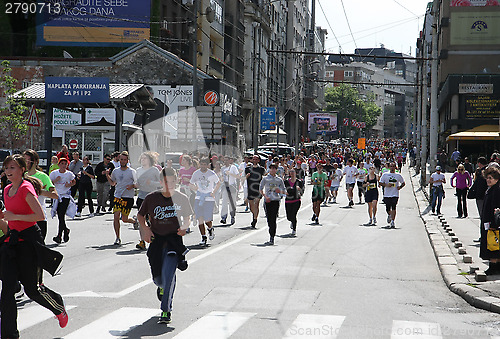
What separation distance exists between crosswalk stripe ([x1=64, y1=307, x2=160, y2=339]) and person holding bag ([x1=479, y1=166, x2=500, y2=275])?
18.1 ft

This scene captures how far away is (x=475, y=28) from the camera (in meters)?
62.3

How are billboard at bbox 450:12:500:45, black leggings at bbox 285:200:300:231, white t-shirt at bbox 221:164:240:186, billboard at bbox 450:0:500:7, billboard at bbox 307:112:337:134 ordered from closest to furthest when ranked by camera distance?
black leggings at bbox 285:200:300:231
white t-shirt at bbox 221:164:240:186
billboard at bbox 450:0:500:7
billboard at bbox 450:12:500:45
billboard at bbox 307:112:337:134

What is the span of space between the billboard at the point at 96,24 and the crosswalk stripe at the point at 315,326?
43.8 m

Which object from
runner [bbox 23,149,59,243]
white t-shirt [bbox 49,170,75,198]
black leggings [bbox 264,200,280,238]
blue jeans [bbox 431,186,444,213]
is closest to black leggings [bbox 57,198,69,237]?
white t-shirt [bbox 49,170,75,198]

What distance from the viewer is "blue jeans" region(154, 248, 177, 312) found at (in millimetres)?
7504

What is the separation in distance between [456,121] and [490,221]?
47872 mm

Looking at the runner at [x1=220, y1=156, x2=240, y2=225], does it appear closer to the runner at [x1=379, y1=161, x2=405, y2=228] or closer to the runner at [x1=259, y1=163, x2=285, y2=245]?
the runner at [x1=259, y1=163, x2=285, y2=245]

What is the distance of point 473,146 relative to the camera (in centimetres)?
5553

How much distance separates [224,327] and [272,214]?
849cm

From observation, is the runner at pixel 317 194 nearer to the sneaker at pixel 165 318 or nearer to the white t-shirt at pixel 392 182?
the white t-shirt at pixel 392 182

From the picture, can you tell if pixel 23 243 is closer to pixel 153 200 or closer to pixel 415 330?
pixel 153 200

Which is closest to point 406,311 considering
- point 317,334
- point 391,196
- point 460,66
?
point 317,334

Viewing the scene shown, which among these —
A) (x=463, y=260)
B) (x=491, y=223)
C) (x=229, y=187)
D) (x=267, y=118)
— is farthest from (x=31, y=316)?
(x=267, y=118)

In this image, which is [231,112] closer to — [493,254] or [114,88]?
[114,88]
